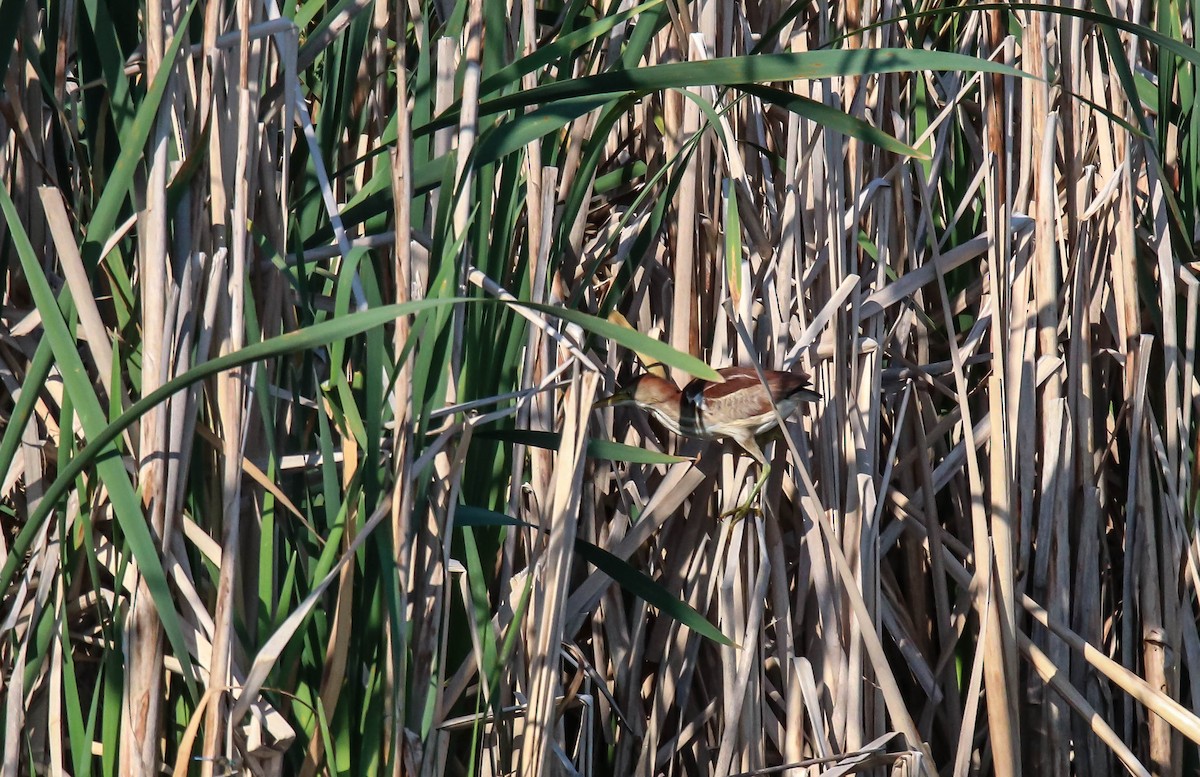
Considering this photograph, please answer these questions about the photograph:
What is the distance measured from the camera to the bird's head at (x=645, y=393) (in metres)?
1.27

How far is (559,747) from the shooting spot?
1.28 m

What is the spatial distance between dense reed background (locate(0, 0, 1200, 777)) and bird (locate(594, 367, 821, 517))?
0.16 ft

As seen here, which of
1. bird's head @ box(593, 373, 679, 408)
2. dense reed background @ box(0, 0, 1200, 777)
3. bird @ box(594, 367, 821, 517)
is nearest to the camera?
dense reed background @ box(0, 0, 1200, 777)

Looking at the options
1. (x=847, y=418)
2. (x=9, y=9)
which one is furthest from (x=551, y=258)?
(x=9, y=9)

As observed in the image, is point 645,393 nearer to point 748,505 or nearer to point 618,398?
point 618,398

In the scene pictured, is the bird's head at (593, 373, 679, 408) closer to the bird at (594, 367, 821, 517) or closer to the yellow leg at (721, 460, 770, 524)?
the bird at (594, 367, 821, 517)

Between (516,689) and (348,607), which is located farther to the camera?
(516,689)

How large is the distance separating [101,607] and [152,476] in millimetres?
137

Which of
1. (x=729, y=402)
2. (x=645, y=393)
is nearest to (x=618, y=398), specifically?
(x=645, y=393)

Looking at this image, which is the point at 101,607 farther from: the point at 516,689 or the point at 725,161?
the point at 725,161

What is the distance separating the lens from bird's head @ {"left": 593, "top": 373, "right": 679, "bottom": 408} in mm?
1274

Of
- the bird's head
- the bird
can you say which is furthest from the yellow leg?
the bird's head

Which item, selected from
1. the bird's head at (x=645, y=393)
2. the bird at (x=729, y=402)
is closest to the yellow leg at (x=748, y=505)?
the bird at (x=729, y=402)

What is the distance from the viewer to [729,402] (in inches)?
44.8
